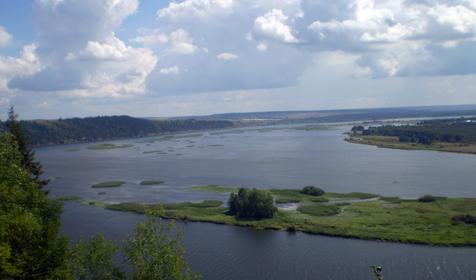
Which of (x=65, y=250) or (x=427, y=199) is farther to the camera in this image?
(x=427, y=199)

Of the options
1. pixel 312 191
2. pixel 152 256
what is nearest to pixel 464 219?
pixel 312 191

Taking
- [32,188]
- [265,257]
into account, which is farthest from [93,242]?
[265,257]

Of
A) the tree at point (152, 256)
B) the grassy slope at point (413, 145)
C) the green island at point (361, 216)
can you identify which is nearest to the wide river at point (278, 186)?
the green island at point (361, 216)

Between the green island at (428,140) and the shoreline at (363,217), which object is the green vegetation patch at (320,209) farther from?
the green island at (428,140)

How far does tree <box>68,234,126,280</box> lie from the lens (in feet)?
66.1

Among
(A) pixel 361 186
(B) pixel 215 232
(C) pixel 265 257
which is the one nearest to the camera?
(C) pixel 265 257

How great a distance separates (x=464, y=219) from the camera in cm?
5038

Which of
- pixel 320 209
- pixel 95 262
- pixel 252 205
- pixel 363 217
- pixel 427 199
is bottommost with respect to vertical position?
pixel 363 217

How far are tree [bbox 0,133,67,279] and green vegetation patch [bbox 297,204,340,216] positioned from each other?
38362mm

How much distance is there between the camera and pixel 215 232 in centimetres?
5128

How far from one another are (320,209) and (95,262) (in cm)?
4169

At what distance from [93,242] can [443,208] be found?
46.4 m

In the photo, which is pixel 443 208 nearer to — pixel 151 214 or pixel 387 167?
pixel 387 167

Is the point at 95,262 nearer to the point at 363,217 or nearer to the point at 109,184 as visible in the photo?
the point at 363,217
